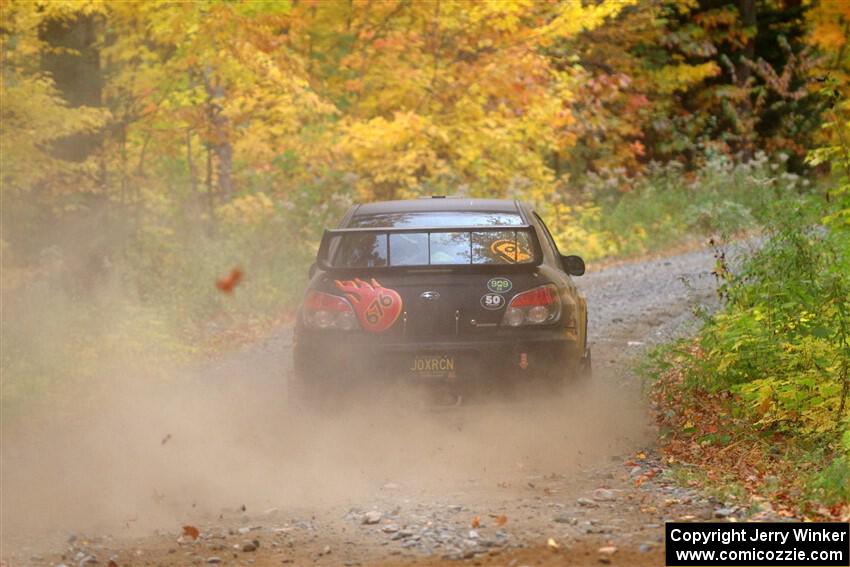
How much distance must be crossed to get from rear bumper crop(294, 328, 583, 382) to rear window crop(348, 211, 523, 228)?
1128 mm

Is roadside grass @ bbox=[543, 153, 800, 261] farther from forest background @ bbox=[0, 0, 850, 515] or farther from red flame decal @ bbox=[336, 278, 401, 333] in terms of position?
red flame decal @ bbox=[336, 278, 401, 333]

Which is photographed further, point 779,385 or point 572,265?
point 572,265

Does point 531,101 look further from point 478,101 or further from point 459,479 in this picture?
point 459,479

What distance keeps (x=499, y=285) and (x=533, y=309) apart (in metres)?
0.30

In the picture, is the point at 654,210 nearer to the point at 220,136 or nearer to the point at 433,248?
the point at 220,136

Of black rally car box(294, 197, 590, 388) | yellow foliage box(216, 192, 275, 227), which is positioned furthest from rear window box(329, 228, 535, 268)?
yellow foliage box(216, 192, 275, 227)

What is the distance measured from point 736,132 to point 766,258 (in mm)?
20564

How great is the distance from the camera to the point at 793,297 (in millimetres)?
9266

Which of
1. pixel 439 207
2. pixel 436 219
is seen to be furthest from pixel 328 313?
pixel 439 207

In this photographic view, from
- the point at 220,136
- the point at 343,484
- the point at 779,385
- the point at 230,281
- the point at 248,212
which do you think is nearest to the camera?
the point at 343,484

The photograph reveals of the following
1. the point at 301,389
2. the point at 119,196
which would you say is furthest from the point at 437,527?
the point at 119,196

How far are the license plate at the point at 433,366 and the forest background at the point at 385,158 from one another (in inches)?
67.8

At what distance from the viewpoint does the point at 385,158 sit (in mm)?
20391

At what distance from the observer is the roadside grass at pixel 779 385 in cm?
735
